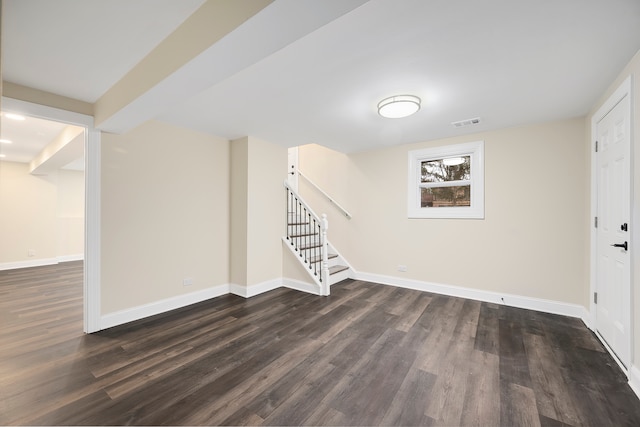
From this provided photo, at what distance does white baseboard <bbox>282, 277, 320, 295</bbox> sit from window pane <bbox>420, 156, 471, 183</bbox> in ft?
8.14

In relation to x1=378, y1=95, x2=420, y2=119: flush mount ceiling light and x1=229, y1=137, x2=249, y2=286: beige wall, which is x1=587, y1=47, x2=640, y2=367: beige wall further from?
x1=229, y1=137, x2=249, y2=286: beige wall

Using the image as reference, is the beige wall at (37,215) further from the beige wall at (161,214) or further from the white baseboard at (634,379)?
the white baseboard at (634,379)

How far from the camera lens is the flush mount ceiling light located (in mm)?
2555

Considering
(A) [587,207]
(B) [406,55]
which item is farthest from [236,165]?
(A) [587,207]

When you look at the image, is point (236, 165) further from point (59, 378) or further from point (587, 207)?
point (587, 207)

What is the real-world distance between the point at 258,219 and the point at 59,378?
2.61 m

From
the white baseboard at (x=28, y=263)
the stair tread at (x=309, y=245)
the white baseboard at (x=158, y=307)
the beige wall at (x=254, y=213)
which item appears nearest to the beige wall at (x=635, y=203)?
the stair tread at (x=309, y=245)

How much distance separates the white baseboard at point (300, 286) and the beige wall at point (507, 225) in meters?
1.25

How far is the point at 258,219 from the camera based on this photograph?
13.4 feet

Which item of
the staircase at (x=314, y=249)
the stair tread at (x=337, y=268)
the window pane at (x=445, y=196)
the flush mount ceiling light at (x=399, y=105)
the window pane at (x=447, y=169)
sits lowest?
the stair tread at (x=337, y=268)

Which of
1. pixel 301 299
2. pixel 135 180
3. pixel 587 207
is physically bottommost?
pixel 301 299

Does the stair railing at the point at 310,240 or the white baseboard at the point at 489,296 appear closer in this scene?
the white baseboard at the point at 489,296

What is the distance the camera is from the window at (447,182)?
3800 mm

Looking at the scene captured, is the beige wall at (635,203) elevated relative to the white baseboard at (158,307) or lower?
elevated
